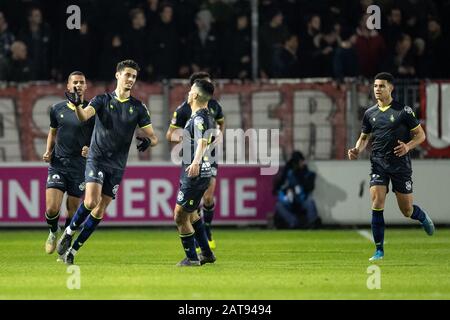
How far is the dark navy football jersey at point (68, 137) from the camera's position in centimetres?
1590

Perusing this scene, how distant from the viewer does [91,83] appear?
21.2 metres

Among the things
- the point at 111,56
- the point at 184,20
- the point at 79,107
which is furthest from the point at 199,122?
the point at 184,20

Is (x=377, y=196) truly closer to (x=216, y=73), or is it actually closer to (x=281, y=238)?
(x=281, y=238)

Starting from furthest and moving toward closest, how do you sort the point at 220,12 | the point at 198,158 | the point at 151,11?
the point at 220,12 < the point at 151,11 < the point at 198,158

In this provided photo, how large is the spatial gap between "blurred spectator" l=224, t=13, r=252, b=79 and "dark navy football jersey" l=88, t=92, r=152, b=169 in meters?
7.42

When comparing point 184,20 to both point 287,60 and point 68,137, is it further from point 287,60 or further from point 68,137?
point 68,137

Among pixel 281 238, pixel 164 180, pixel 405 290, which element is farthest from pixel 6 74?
pixel 405 290

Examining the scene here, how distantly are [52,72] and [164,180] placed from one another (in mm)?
2804

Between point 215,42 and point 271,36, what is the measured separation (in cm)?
100

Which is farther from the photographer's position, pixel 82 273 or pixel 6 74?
pixel 6 74

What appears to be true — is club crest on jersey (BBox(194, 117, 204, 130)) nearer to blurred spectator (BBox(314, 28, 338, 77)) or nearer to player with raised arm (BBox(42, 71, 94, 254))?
player with raised arm (BBox(42, 71, 94, 254))

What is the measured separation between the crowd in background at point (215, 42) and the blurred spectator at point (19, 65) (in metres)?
0.02

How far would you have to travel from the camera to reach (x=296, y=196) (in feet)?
68.6
